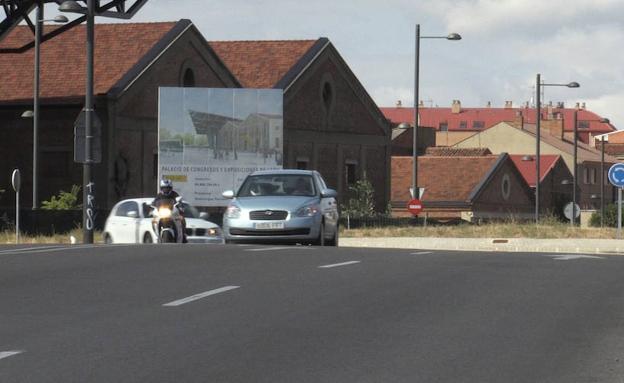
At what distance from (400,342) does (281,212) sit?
1665 centimetres

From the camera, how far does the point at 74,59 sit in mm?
61094

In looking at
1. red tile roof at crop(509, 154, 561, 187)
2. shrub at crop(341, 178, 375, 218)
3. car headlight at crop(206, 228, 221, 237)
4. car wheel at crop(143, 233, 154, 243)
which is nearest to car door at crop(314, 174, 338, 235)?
car headlight at crop(206, 228, 221, 237)

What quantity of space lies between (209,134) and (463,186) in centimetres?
4923

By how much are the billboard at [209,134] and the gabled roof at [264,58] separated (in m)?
17.3

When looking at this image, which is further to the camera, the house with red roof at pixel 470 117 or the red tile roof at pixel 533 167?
the house with red roof at pixel 470 117

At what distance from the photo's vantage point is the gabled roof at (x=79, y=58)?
5875 centimetres

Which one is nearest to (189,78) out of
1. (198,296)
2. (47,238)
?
(47,238)

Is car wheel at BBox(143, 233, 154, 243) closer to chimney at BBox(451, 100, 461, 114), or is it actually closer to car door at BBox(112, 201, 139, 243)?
car door at BBox(112, 201, 139, 243)

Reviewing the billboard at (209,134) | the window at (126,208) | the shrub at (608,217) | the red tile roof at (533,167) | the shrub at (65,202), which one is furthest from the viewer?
the red tile roof at (533,167)

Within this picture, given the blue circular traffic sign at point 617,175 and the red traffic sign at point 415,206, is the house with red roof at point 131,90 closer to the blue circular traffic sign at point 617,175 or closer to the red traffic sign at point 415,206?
the red traffic sign at point 415,206

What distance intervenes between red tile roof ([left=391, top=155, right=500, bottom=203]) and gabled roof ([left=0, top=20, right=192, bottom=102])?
37111mm

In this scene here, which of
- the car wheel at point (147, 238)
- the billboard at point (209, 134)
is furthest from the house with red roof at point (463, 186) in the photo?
the car wheel at point (147, 238)

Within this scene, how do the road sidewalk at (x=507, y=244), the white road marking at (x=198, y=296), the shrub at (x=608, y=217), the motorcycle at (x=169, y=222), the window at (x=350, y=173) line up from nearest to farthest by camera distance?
the white road marking at (x=198, y=296), the motorcycle at (x=169, y=222), the road sidewalk at (x=507, y=244), the window at (x=350, y=173), the shrub at (x=608, y=217)

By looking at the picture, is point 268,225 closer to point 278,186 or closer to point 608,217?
point 278,186
